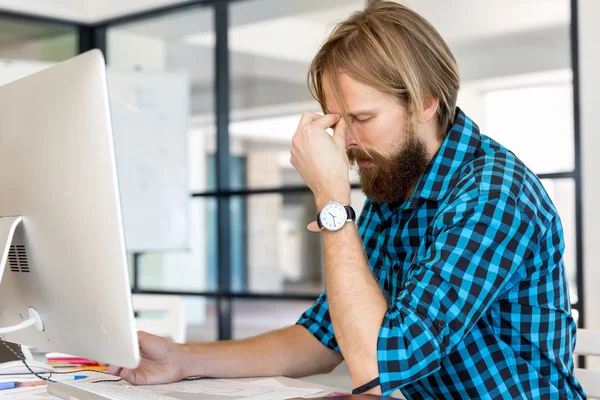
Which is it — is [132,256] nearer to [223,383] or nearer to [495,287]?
[223,383]

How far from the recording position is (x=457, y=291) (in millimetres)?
1159

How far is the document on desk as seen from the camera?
3.89 ft

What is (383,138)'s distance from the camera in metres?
1.43

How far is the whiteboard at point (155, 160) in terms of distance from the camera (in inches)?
154

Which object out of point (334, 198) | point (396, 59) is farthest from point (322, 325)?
point (396, 59)

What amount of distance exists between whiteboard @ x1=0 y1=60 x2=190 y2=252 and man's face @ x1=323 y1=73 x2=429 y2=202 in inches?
101

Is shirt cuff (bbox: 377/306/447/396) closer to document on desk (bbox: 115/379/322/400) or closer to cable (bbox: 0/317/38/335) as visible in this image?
document on desk (bbox: 115/379/322/400)

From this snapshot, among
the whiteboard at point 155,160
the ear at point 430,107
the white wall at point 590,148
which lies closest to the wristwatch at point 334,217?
the ear at point 430,107

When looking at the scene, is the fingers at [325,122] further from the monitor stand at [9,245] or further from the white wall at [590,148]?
the white wall at [590,148]

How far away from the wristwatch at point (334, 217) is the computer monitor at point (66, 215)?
1.39 ft

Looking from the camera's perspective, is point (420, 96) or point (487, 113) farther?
point (487, 113)

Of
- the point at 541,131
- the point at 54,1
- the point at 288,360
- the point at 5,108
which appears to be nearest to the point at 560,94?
the point at 541,131

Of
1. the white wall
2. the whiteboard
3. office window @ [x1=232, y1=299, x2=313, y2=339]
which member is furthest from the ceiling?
the white wall

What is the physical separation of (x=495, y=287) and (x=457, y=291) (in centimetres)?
7
